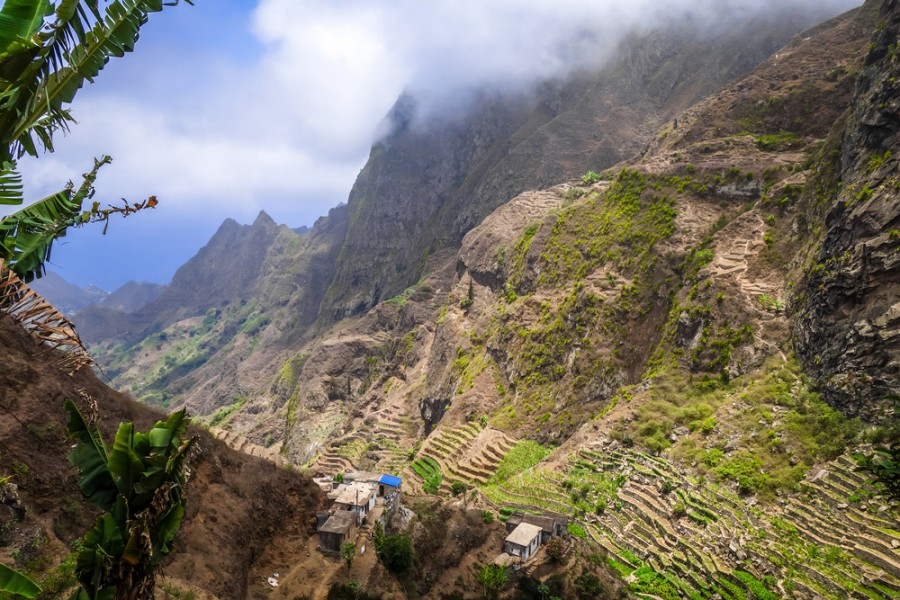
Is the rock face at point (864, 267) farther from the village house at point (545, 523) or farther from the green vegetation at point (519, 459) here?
the green vegetation at point (519, 459)

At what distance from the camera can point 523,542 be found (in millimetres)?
23969

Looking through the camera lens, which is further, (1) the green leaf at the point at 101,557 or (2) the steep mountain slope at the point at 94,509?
(2) the steep mountain slope at the point at 94,509

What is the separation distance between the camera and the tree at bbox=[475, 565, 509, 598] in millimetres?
21781

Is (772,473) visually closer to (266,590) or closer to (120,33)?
(266,590)

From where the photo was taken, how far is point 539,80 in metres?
120

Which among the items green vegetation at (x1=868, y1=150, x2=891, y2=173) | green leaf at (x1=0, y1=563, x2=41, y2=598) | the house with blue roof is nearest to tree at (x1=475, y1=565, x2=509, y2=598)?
the house with blue roof

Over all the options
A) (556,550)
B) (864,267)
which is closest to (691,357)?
(864,267)

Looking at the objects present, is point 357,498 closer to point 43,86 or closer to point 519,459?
point 519,459

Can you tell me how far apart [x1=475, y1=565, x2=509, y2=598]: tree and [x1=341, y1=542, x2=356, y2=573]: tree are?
19.9ft

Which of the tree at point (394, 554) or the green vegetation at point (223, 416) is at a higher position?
the green vegetation at point (223, 416)

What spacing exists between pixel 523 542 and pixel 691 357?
16.7m

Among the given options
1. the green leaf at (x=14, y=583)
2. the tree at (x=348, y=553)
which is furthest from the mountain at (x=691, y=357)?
the green leaf at (x=14, y=583)

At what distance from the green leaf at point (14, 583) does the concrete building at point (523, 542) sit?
22.4 meters

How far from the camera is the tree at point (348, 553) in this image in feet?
66.5
